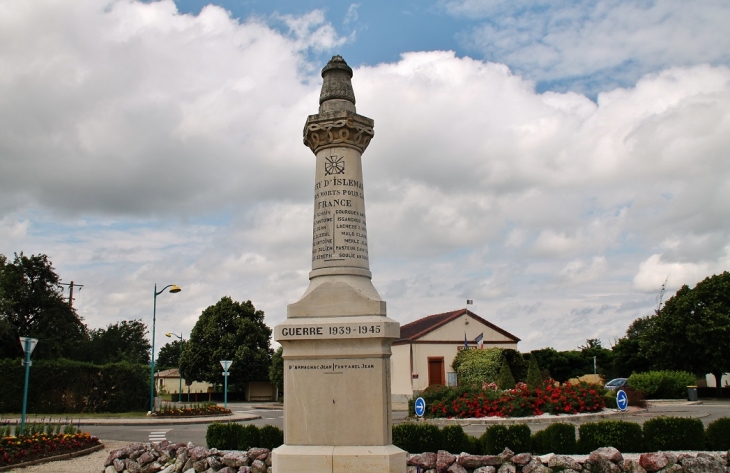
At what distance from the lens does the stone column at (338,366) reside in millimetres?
7531

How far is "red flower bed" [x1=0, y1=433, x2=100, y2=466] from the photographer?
1410 cm

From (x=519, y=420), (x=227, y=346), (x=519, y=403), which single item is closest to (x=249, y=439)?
(x=519, y=420)

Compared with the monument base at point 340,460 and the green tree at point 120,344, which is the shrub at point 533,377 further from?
the green tree at point 120,344

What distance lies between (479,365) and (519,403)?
666 inches

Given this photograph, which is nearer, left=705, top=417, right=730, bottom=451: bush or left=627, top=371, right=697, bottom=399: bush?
left=705, top=417, right=730, bottom=451: bush

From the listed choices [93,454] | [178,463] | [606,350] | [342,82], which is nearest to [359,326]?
[342,82]

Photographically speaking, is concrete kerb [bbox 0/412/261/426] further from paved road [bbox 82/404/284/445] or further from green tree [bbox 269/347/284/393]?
green tree [bbox 269/347/284/393]

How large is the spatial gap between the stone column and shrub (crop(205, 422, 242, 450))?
4.61 m

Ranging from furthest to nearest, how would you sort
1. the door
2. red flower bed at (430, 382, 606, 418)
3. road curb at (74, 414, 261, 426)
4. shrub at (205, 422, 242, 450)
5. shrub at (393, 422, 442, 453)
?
1. the door
2. road curb at (74, 414, 261, 426)
3. red flower bed at (430, 382, 606, 418)
4. shrub at (205, 422, 242, 450)
5. shrub at (393, 422, 442, 453)

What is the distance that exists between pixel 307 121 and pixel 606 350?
163ft

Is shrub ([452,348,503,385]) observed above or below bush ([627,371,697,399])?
above

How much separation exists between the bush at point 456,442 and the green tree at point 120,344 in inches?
1738

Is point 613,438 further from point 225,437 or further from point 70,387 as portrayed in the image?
point 70,387

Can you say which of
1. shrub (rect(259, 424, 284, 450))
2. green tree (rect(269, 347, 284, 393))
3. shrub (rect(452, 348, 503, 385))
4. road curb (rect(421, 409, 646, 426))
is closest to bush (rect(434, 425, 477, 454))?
shrub (rect(259, 424, 284, 450))
